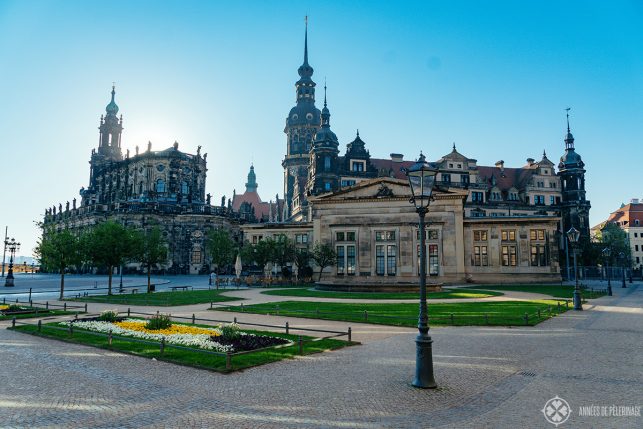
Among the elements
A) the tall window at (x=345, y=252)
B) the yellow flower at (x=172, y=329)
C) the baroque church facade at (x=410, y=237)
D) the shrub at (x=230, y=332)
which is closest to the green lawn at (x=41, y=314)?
the yellow flower at (x=172, y=329)

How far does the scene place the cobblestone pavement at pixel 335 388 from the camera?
342 inches

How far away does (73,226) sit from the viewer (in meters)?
100

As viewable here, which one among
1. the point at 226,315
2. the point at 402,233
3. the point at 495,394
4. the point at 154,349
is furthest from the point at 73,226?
the point at 495,394

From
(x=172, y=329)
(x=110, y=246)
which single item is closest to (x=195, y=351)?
(x=172, y=329)

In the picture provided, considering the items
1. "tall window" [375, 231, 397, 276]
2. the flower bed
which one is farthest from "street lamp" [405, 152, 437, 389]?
"tall window" [375, 231, 397, 276]

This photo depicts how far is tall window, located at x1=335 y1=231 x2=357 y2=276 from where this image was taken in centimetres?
6044

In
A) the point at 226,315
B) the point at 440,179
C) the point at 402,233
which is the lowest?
the point at 226,315

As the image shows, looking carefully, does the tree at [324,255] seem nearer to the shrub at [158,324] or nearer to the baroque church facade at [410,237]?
the baroque church facade at [410,237]

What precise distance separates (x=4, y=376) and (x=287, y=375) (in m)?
7.61

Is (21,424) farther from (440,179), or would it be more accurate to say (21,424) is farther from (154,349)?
(440,179)

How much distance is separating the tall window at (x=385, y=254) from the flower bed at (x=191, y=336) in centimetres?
4136

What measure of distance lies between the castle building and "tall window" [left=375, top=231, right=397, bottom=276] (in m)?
43.0

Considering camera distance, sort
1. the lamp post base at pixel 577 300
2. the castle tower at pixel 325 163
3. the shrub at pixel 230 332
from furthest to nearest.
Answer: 1. the castle tower at pixel 325 163
2. the lamp post base at pixel 577 300
3. the shrub at pixel 230 332

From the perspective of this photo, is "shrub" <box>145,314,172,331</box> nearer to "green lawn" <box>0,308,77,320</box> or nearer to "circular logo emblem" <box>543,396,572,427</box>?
"green lawn" <box>0,308,77,320</box>
